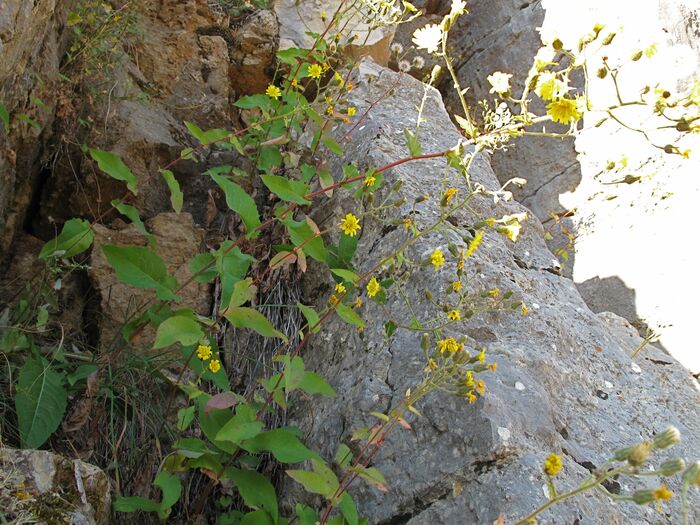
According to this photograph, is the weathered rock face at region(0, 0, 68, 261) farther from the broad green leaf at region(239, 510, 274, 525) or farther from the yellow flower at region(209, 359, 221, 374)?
the broad green leaf at region(239, 510, 274, 525)

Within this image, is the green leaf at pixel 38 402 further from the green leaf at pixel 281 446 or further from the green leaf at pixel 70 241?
the green leaf at pixel 281 446

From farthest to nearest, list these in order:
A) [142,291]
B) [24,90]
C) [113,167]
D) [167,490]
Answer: [142,291]
[24,90]
[113,167]
[167,490]

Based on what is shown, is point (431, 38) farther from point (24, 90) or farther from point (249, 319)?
point (24, 90)

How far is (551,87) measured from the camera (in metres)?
1.35

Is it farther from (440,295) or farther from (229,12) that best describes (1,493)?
(229,12)

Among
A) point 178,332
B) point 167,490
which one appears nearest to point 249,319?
point 178,332

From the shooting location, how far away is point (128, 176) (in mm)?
1632

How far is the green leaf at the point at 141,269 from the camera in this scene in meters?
1.49

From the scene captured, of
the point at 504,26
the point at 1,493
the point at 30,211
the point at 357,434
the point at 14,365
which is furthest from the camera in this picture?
the point at 504,26

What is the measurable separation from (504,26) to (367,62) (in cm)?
265

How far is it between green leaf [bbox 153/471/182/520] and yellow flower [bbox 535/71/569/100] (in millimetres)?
1180

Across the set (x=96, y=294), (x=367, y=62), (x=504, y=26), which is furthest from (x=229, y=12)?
(x=504, y=26)

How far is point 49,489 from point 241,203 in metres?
0.73

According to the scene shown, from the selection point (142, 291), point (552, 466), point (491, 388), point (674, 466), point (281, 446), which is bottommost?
point (142, 291)
